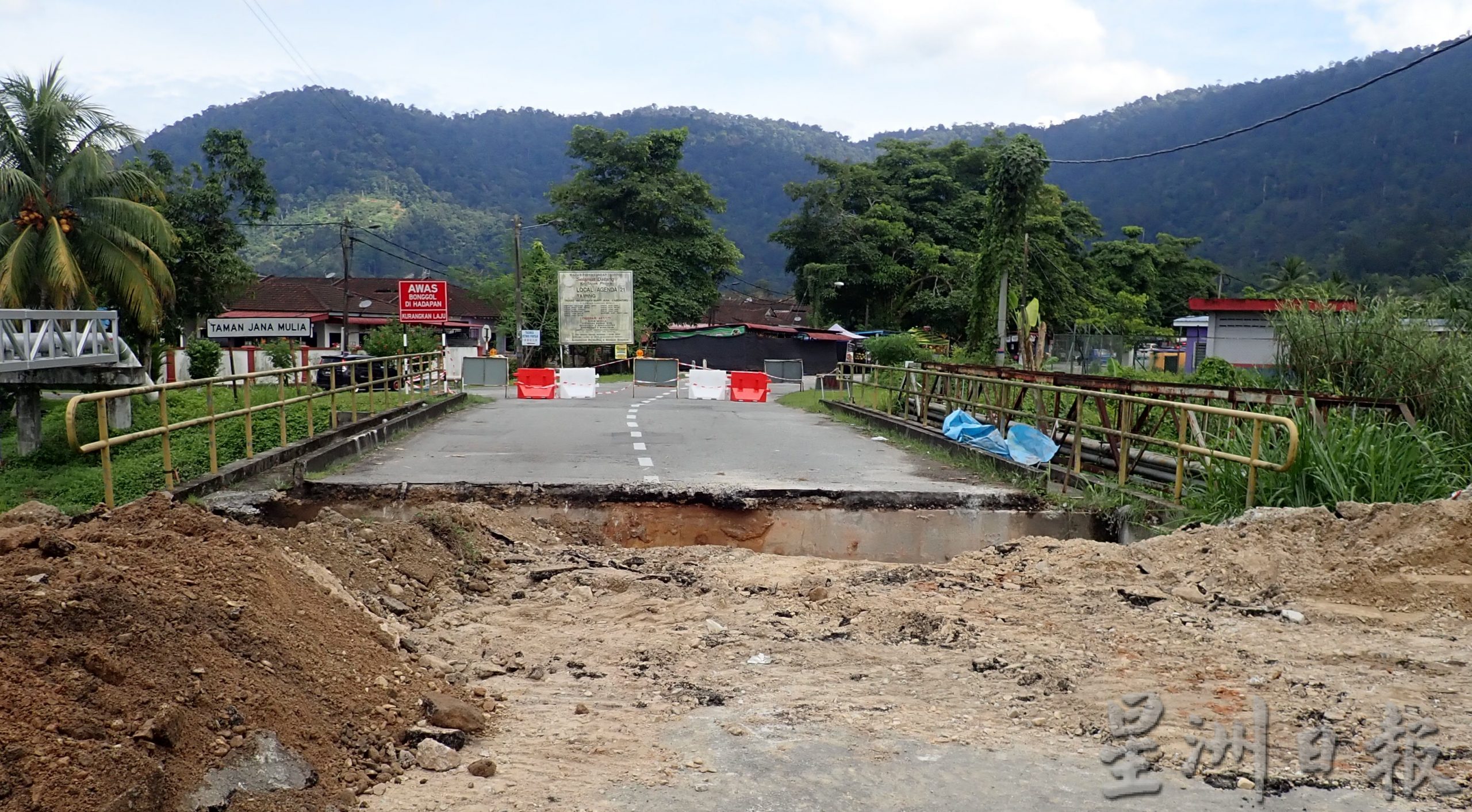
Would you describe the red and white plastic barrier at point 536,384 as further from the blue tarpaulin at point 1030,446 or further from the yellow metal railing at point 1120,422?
the blue tarpaulin at point 1030,446

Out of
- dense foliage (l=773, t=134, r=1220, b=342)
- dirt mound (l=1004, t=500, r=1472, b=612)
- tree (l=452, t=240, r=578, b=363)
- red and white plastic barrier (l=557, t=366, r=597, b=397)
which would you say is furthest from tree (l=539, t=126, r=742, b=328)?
dirt mound (l=1004, t=500, r=1472, b=612)

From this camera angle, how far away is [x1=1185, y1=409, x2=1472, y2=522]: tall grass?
840cm

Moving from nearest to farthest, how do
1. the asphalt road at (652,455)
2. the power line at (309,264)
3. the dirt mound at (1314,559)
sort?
the dirt mound at (1314,559)
the asphalt road at (652,455)
the power line at (309,264)

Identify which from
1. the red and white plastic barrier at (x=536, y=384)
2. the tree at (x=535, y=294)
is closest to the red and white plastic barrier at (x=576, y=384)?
the red and white plastic barrier at (x=536, y=384)

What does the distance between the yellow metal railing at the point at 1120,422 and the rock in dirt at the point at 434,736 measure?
6.21m

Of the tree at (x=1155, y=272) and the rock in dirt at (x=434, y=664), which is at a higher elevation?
the tree at (x=1155, y=272)

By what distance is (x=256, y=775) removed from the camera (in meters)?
3.69

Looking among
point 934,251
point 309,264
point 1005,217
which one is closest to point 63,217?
point 1005,217

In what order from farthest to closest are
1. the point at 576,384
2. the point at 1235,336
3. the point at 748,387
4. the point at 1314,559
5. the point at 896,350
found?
the point at 896,350
the point at 1235,336
the point at 748,387
the point at 576,384
the point at 1314,559

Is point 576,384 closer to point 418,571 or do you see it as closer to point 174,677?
point 418,571

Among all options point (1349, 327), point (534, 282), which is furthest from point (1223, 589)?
point (534, 282)

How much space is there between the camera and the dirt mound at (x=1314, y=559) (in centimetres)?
679

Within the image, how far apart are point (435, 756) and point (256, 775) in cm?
69

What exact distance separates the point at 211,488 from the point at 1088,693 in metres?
7.69
